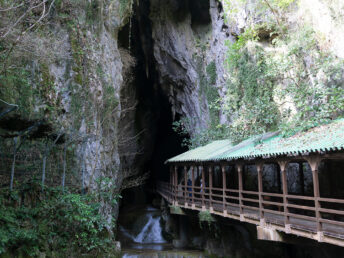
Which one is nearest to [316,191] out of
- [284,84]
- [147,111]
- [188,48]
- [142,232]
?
[284,84]

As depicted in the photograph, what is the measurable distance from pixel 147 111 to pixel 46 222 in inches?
905

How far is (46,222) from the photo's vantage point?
1025cm

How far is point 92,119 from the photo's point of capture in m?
14.8

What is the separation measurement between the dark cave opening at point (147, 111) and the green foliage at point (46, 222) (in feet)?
56.5

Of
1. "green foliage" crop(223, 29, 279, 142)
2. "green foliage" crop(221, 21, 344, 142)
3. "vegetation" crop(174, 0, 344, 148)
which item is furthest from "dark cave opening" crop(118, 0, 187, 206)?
"green foliage" crop(221, 21, 344, 142)

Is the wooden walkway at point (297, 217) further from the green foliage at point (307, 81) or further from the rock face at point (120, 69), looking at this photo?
the rock face at point (120, 69)

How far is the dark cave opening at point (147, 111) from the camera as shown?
93.4 feet

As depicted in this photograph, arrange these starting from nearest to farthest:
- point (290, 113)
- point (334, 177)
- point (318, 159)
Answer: point (318, 159) < point (334, 177) < point (290, 113)

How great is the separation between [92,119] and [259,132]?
9.13 meters

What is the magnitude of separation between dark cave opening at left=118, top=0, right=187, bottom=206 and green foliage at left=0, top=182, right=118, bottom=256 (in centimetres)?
1721

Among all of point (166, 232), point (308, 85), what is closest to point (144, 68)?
point (166, 232)

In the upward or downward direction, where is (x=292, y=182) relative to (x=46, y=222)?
upward

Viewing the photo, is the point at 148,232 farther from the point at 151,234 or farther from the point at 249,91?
the point at 249,91

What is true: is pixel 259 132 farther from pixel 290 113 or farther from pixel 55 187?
pixel 55 187
